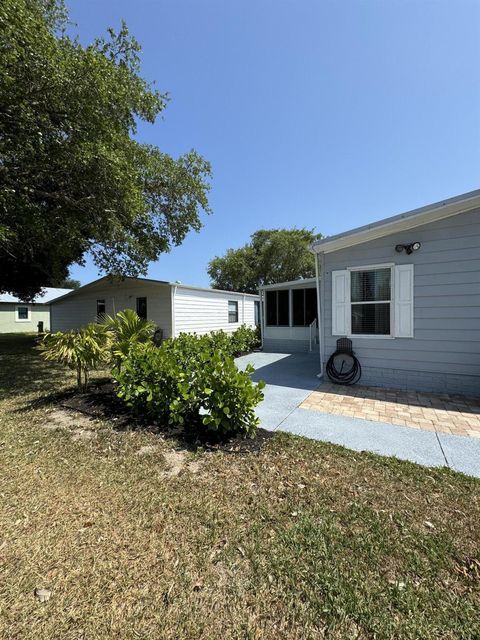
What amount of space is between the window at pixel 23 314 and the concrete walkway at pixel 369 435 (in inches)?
1059

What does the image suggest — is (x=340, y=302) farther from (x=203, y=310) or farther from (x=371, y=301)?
(x=203, y=310)

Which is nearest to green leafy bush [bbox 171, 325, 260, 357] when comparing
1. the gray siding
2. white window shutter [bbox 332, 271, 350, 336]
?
white window shutter [bbox 332, 271, 350, 336]

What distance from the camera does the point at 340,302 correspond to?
6195mm

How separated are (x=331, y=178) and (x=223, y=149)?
4.35 meters

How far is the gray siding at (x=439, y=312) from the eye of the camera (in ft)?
16.5

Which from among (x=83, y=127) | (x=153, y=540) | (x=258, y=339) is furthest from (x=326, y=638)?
(x=258, y=339)

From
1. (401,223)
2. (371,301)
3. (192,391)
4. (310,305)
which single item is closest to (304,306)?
(310,305)

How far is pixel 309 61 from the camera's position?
6.63 metres

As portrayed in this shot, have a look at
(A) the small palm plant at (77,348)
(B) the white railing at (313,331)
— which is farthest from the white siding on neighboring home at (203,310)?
(A) the small palm plant at (77,348)

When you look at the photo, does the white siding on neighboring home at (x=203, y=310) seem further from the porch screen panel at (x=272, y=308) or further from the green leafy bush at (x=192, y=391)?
the green leafy bush at (x=192, y=391)

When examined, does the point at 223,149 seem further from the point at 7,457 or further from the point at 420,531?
the point at 420,531

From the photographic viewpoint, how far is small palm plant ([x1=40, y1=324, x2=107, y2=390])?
199 inches

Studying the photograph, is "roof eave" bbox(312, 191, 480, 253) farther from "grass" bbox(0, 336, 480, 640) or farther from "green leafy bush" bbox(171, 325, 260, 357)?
"grass" bbox(0, 336, 480, 640)

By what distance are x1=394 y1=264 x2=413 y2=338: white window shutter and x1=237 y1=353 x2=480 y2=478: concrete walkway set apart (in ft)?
7.34
